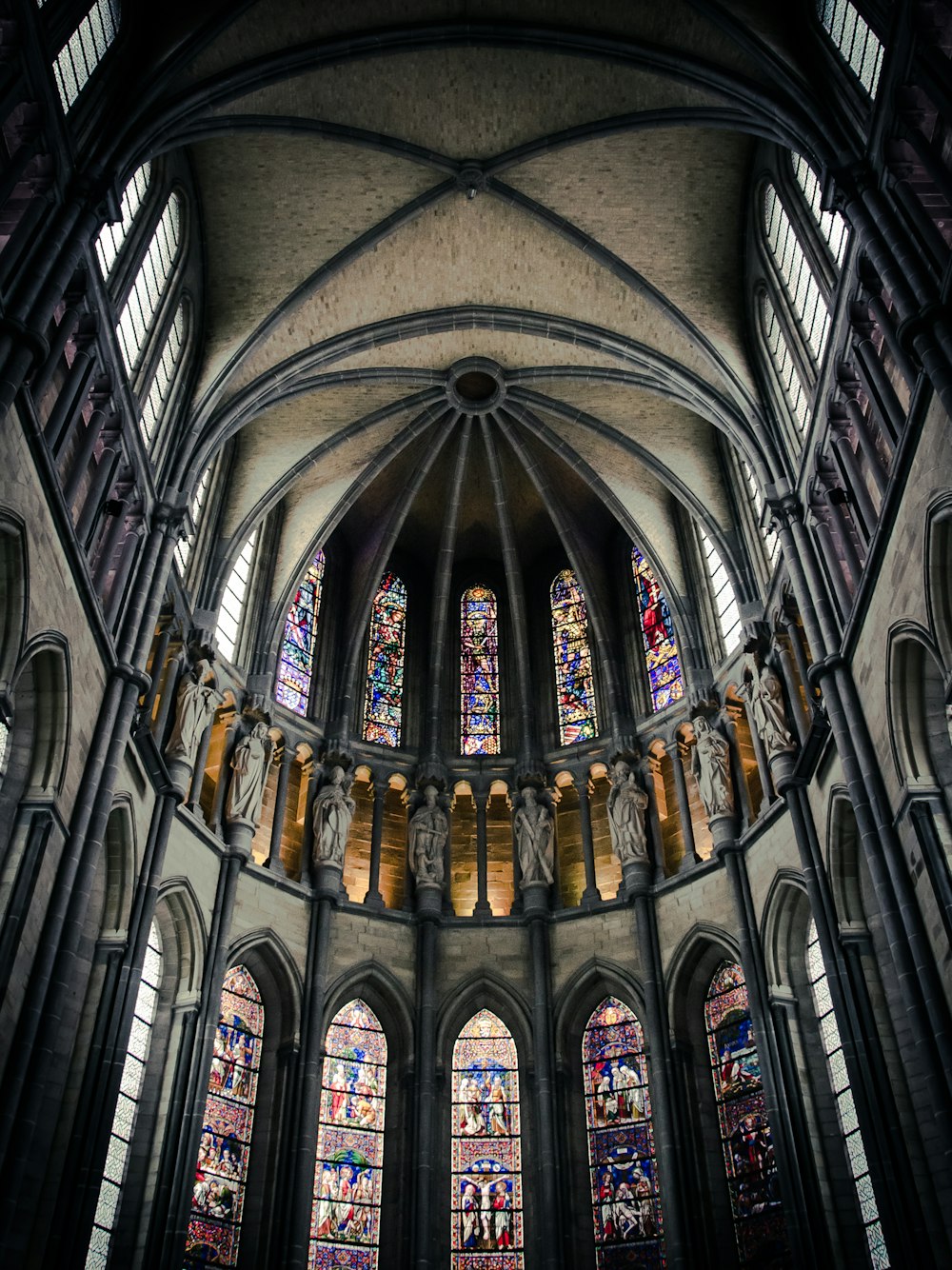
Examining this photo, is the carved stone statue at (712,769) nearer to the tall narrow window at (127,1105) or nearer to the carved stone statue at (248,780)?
the carved stone statue at (248,780)

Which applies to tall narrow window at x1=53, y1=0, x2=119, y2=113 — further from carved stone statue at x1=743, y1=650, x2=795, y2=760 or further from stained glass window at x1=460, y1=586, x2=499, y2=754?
stained glass window at x1=460, y1=586, x2=499, y2=754

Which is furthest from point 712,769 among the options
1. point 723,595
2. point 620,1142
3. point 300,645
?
point 300,645

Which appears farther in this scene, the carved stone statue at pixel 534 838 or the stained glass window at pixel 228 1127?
the carved stone statue at pixel 534 838

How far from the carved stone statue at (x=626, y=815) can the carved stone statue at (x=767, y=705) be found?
2787 mm

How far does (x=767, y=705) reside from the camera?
1784cm

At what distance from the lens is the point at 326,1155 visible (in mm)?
17703

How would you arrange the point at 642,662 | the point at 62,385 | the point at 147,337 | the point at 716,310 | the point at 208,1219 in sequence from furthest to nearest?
the point at 642,662 < the point at 716,310 < the point at 147,337 < the point at 208,1219 < the point at 62,385

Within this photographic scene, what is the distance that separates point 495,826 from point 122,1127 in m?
8.56

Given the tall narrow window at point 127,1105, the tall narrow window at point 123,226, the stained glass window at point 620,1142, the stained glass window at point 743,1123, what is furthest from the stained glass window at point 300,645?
the stained glass window at point 743,1123

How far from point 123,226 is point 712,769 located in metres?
11.5

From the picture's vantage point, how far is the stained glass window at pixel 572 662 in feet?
75.5

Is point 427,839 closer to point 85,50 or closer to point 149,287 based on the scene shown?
point 149,287

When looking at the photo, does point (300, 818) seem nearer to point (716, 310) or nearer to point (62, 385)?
point (62, 385)

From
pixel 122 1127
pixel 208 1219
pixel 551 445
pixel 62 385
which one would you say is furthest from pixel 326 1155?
pixel 551 445
